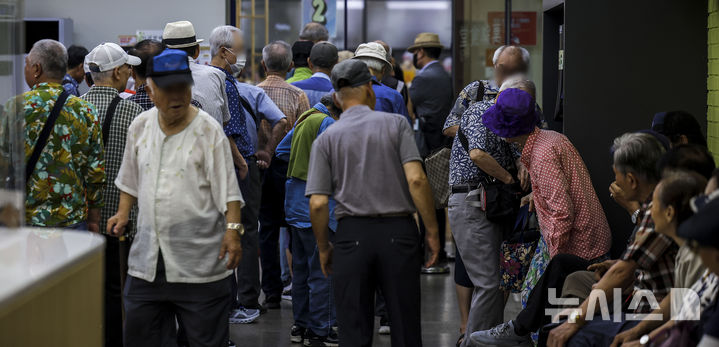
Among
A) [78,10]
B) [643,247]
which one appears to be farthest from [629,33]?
[78,10]

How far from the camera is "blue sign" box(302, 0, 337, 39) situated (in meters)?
11.6

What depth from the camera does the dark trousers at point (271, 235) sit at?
23.9ft

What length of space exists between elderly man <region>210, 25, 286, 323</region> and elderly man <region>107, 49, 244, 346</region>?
1.88 meters

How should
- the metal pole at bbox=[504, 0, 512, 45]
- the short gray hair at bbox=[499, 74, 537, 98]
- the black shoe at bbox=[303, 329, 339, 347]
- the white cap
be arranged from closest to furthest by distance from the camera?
the white cap → the short gray hair at bbox=[499, 74, 537, 98] → the black shoe at bbox=[303, 329, 339, 347] → the metal pole at bbox=[504, 0, 512, 45]

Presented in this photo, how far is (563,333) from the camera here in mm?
4289

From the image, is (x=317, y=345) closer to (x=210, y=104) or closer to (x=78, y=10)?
(x=210, y=104)

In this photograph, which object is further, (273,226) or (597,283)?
(273,226)

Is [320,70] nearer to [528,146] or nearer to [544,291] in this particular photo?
[528,146]

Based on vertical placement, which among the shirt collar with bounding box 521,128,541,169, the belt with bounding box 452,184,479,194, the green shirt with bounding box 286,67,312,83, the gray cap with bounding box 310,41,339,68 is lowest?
the belt with bounding box 452,184,479,194

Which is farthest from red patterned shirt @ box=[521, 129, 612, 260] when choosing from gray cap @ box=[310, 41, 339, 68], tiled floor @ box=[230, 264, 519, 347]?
gray cap @ box=[310, 41, 339, 68]

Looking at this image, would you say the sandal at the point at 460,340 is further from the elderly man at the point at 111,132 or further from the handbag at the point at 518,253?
the elderly man at the point at 111,132

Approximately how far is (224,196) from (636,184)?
1.86 m

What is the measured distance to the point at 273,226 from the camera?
24.3ft

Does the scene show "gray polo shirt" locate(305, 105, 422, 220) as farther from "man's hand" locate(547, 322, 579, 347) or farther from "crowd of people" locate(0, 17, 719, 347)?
"man's hand" locate(547, 322, 579, 347)
